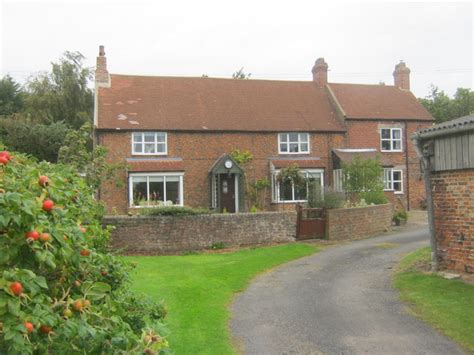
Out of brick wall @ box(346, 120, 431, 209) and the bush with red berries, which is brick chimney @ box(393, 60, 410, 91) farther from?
the bush with red berries

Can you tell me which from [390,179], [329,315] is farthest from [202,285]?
[390,179]

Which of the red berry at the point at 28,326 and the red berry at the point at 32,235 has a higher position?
the red berry at the point at 32,235

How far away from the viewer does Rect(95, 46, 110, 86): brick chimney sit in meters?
30.1

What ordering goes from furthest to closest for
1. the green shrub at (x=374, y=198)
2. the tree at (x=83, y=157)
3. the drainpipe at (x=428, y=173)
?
the green shrub at (x=374, y=198), the tree at (x=83, y=157), the drainpipe at (x=428, y=173)

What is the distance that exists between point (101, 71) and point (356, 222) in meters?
18.5

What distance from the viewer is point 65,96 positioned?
149ft

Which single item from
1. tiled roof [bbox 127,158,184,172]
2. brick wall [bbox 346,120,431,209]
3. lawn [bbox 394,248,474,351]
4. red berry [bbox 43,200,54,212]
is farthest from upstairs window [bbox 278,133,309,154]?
red berry [bbox 43,200,54,212]

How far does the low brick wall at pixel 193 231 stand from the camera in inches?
690

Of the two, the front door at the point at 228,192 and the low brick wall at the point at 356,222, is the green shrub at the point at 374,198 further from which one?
the front door at the point at 228,192

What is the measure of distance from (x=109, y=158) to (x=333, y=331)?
21114mm

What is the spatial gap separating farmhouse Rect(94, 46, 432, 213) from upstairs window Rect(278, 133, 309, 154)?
6 cm

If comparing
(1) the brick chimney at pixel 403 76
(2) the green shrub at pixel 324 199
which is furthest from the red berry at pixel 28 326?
(1) the brick chimney at pixel 403 76

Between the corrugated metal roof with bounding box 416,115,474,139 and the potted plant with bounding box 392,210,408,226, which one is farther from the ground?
the corrugated metal roof with bounding box 416,115,474,139

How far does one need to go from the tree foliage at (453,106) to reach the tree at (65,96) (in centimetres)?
3371
